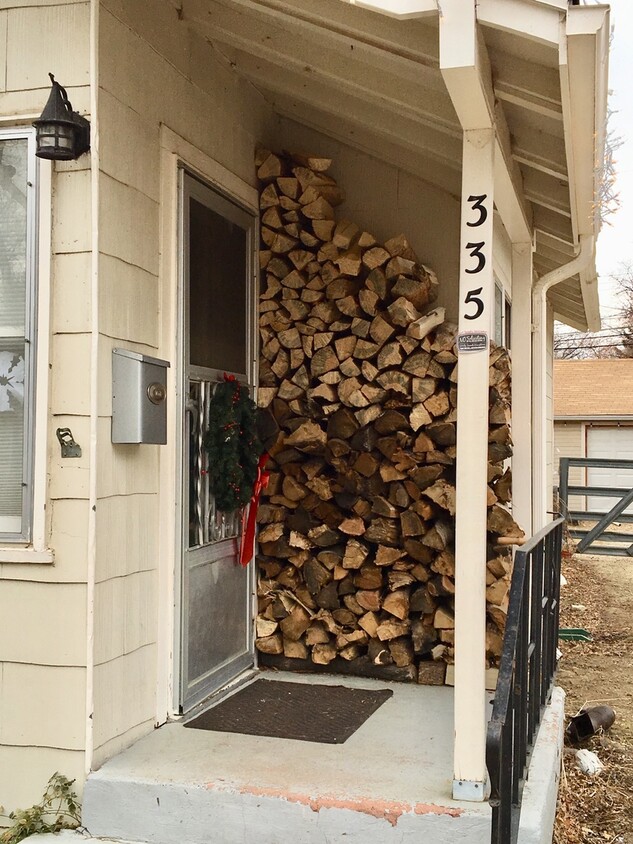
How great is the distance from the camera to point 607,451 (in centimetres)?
2031

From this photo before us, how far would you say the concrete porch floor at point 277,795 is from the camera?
2.96m

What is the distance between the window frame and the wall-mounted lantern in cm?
17

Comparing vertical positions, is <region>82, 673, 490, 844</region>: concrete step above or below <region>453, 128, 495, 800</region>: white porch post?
below

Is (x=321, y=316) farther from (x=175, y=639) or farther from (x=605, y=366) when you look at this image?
(x=605, y=366)

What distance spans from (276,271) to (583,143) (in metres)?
1.85

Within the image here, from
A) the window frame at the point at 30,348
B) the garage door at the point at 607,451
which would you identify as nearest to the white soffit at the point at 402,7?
the window frame at the point at 30,348

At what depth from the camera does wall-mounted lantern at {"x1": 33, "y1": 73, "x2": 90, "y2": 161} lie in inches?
123

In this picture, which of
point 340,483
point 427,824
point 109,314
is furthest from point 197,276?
point 427,824

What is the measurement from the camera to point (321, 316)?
469 centimetres

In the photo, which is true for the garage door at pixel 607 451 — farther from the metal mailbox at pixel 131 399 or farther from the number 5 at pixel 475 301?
the metal mailbox at pixel 131 399

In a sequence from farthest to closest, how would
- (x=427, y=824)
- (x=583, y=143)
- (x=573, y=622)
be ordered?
(x=573, y=622) < (x=583, y=143) < (x=427, y=824)

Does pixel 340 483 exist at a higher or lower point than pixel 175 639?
higher

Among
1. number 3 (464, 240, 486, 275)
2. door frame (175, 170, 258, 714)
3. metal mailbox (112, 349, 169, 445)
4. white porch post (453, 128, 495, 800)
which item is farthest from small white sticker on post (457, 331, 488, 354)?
door frame (175, 170, 258, 714)

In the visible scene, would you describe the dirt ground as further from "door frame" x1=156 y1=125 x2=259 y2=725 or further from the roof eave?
the roof eave
